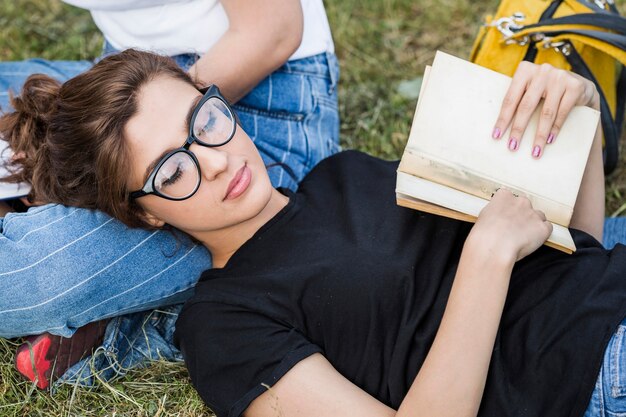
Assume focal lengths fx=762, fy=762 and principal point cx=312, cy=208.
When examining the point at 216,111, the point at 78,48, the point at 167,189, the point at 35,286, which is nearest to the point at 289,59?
the point at 216,111

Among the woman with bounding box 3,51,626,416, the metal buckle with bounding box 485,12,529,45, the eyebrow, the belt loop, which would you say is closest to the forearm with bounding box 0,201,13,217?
the woman with bounding box 3,51,626,416

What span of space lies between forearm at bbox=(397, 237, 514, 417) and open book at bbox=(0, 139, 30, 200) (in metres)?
1.40

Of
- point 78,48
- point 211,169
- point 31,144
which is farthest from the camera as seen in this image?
point 78,48

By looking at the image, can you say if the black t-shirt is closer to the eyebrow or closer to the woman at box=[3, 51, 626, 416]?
the woman at box=[3, 51, 626, 416]

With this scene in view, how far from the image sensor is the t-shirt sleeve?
1.99m

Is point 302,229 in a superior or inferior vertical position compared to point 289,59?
inferior

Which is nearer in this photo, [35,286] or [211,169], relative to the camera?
[211,169]

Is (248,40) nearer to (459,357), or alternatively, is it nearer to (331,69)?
(331,69)

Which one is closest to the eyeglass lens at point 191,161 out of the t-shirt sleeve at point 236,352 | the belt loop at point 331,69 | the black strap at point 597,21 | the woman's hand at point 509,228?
the t-shirt sleeve at point 236,352

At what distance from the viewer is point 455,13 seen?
14.2 feet

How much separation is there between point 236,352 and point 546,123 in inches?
41.9

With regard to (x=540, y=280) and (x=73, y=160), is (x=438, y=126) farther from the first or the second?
(x=73, y=160)

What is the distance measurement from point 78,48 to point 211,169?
2.33 metres

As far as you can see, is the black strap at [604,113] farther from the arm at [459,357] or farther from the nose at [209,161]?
the nose at [209,161]
